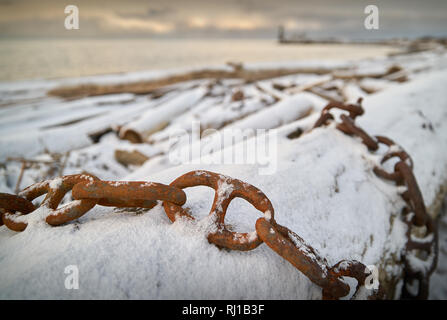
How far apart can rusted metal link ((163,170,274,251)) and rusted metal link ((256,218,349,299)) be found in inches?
1.6

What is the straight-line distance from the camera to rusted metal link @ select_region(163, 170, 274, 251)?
0.73 meters

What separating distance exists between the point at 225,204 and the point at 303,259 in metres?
0.27

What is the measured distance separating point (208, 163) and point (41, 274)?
87 centimetres

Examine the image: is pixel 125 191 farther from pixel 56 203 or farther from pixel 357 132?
pixel 357 132

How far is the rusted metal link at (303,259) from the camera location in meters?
0.67

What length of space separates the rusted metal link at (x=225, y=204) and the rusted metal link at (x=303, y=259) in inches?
1.6

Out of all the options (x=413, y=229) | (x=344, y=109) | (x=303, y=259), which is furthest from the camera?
(x=344, y=109)

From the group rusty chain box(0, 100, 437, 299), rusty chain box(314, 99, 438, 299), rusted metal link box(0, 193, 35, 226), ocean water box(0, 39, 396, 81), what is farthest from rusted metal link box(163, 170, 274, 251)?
ocean water box(0, 39, 396, 81)

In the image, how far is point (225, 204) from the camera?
78cm

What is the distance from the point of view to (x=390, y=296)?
1175 millimetres

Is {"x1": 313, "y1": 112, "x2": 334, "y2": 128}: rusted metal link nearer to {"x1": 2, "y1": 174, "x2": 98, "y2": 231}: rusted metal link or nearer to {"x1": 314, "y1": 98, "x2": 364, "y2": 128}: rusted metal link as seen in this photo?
{"x1": 314, "y1": 98, "x2": 364, "y2": 128}: rusted metal link

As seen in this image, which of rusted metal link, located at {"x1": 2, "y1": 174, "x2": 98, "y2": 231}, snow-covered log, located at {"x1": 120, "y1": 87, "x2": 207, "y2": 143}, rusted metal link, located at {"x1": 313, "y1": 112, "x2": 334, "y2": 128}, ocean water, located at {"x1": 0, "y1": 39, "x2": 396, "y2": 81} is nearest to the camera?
rusted metal link, located at {"x1": 2, "y1": 174, "x2": 98, "y2": 231}

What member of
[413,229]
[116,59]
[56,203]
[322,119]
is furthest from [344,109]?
[116,59]
